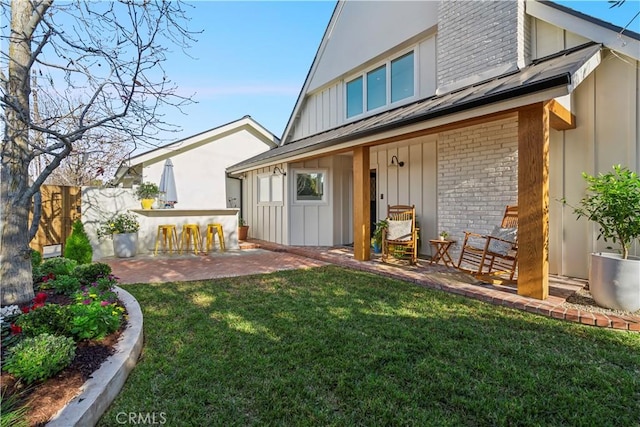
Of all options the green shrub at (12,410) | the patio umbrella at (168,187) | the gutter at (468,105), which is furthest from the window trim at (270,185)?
the green shrub at (12,410)

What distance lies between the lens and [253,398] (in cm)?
235

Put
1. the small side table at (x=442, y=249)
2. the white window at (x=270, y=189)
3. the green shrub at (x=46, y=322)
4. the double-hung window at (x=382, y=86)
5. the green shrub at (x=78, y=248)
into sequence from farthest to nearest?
1. the white window at (x=270, y=189)
2. the double-hung window at (x=382, y=86)
3. the green shrub at (x=78, y=248)
4. the small side table at (x=442, y=249)
5. the green shrub at (x=46, y=322)

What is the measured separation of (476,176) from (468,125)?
4.96 feet

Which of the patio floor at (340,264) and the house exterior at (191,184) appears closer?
the patio floor at (340,264)

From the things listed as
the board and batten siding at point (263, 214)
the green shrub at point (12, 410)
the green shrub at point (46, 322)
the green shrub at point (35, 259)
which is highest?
the board and batten siding at point (263, 214)

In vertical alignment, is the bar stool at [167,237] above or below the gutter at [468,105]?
below

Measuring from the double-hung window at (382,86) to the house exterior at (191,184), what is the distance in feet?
16.9

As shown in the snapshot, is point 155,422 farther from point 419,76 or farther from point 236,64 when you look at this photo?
point 419,76

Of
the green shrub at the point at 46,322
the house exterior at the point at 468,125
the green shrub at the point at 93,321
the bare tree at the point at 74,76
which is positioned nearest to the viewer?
the green shrub at the point at 46,322

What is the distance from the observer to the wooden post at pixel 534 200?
4.18 metres

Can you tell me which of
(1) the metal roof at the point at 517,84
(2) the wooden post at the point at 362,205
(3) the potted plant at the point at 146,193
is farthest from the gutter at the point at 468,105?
(3) the potted plant at the point at 146,193

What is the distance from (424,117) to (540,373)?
3.79m

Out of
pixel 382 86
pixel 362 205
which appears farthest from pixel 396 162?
pixel 382 86

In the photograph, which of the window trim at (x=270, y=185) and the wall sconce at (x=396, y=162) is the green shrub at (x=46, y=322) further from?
the window trim at (x=270, y=185)
